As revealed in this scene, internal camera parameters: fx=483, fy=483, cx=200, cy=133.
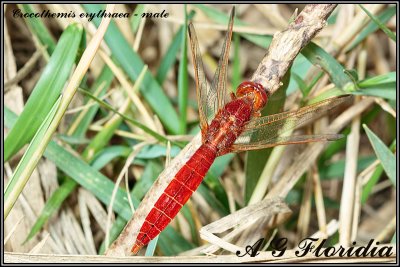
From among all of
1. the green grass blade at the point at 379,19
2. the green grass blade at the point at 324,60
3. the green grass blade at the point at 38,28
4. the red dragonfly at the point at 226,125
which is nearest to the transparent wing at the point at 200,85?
the red dragonfly at the point at 226,125

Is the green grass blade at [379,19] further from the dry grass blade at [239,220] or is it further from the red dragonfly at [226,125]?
the dry grass blade at [239,220]

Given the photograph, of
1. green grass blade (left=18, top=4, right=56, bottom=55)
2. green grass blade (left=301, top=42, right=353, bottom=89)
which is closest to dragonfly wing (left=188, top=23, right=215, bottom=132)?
green grass blade (left=301, top=42, right=353, bottom=89)

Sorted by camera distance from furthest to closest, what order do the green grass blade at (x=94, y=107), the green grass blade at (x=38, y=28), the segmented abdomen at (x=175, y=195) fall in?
the green grass blade at (x=94, y=107), the green grass blade at (x=38, y=28), the segmented abdomen at (x=175, y=195)

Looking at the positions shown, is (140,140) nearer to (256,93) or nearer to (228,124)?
(228,124)

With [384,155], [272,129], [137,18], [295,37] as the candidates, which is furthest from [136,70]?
[384,155]

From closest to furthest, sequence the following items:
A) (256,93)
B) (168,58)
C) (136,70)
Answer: (256,93), (136,70), (168,58)

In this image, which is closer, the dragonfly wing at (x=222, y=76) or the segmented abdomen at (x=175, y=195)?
the segmented abdomen at (x=175, y=195)

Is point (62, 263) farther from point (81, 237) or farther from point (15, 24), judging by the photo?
point (15, 24)
